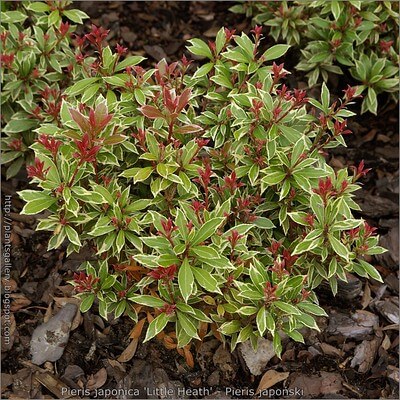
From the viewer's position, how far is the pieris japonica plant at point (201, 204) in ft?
9.60

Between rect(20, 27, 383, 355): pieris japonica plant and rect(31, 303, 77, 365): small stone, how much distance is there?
37 cm

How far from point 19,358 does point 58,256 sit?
2.27 ft

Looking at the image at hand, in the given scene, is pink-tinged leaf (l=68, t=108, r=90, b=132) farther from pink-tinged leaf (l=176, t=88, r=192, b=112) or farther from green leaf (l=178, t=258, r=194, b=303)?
green leaf (l=178, t=258, r=194, b=303)

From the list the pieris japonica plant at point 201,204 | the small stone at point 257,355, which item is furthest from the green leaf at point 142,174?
the small stone at point 257,355

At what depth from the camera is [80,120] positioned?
292cm

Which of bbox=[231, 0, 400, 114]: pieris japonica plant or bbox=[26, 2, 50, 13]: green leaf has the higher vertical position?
bbox=[26, 2, 50, 13]: green leaf

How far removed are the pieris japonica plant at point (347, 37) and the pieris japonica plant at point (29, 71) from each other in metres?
1.55

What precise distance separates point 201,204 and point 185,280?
0.41 m

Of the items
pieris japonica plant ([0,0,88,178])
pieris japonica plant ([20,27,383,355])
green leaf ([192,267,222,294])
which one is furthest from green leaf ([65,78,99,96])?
green leaf ([192,267,222,294])

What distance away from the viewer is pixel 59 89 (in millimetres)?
4012

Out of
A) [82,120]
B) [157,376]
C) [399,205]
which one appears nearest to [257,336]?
[157,376]

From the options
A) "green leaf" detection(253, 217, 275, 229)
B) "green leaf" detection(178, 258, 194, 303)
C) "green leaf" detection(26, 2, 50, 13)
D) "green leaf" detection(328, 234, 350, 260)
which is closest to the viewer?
"green leaf" detection(178, 258, 194, 303)

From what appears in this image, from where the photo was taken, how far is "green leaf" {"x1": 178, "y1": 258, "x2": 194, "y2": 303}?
8.98ft

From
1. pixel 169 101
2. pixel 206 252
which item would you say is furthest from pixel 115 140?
pixel 206 252
